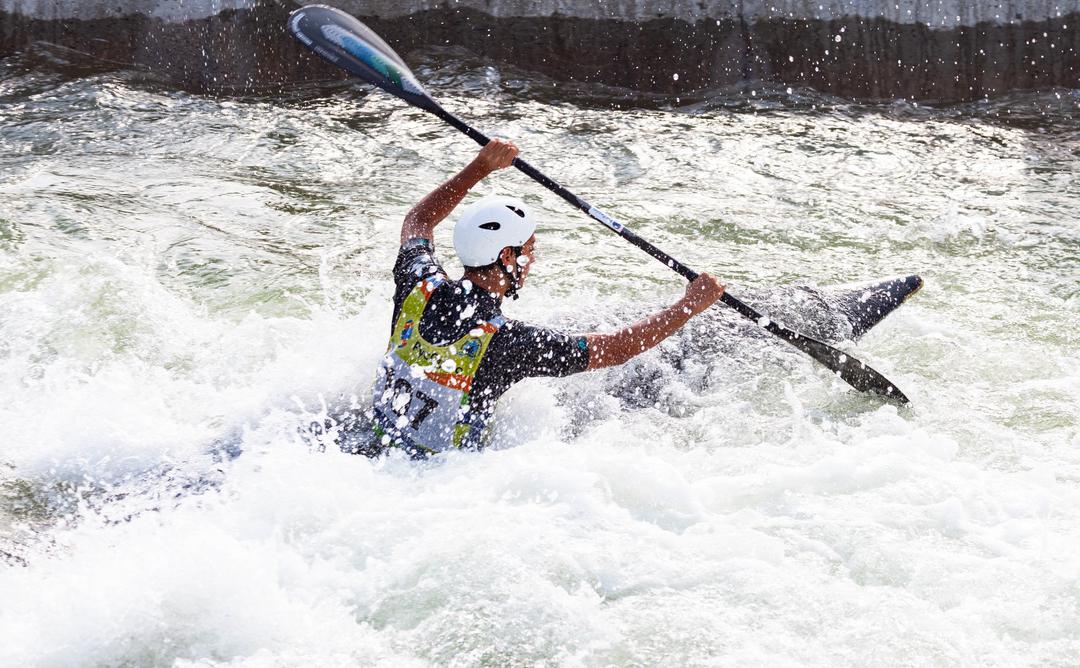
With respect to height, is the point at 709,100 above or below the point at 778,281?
above

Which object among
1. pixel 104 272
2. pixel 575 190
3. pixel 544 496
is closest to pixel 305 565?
pixel 544 496

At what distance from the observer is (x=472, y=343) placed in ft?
12.6

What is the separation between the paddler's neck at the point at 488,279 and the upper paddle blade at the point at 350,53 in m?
1.39

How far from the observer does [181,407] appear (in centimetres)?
452

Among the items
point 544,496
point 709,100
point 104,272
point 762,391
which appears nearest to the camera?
point 544,496

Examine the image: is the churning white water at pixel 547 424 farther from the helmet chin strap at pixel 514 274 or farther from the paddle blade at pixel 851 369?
the helmet chin strap at pixel 514 274

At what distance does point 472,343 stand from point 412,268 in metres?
0.43

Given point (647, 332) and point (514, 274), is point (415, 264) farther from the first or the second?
point (647, 332)

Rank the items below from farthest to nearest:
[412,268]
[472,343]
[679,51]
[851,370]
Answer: [679,51] → [851,370] → [412,268] → [472,343]

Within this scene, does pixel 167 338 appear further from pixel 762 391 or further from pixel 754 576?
pixel 754 576

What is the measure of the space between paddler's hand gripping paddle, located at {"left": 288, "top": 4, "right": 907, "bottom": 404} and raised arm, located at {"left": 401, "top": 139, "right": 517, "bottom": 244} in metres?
0.32

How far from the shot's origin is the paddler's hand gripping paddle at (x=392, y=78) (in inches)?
189

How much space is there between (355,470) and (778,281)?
10.0 feet

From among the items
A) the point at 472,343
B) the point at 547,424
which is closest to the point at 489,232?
the point at 472,343
